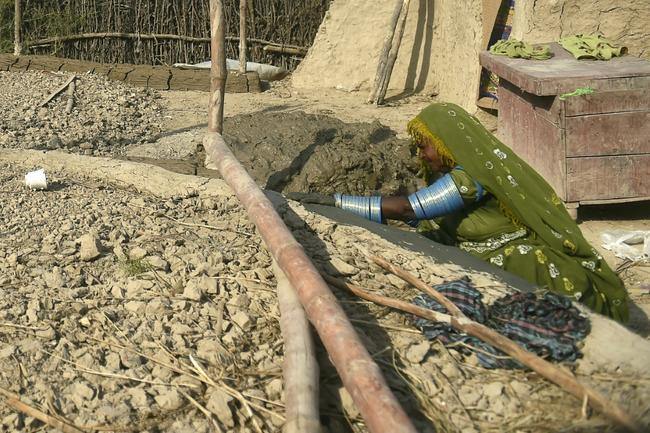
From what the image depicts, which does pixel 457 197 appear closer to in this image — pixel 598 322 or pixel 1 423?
pixel 598 322

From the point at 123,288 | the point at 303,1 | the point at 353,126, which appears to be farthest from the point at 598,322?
the point at 303,1

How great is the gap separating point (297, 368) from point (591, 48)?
4285mm

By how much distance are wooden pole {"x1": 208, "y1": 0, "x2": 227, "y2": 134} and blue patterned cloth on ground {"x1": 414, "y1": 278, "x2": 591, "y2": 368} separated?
3.00m

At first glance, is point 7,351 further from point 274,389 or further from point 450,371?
point 450,371

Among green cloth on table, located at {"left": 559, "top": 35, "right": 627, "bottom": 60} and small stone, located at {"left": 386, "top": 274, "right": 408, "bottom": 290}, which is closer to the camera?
small stone, located at {"left": 386, "top": 274, "right": 408, "bottom": 290}

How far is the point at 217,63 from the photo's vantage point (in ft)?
18.9

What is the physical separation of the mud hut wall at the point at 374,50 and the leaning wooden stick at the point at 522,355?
6654 mm

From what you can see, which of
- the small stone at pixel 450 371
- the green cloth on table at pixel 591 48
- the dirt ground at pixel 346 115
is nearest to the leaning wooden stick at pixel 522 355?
the small stone at pixel 450 371

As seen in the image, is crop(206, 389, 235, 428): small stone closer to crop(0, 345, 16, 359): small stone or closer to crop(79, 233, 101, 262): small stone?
crop(0, 345, 16, 359): small stone

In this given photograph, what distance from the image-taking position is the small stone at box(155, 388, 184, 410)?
→ 103 inches

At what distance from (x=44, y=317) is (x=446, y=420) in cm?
149

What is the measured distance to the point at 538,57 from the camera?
607 cm

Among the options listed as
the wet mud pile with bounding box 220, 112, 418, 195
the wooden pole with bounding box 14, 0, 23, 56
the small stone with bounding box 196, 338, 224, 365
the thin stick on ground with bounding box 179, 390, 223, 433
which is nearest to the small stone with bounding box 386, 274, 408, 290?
the small stone with bounding box 196, 338, 224, 365

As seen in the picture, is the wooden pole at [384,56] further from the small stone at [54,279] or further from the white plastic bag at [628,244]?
the small stone at [54,279]
